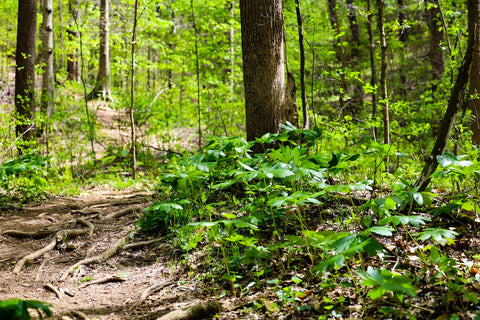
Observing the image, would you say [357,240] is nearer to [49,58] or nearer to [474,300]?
[474,300]

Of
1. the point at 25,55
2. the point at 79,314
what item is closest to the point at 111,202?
the point at 79,314

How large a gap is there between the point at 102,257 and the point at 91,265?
0.44ft

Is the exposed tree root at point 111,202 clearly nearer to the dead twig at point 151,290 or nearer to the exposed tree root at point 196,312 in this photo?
the dead twig at point 151,290

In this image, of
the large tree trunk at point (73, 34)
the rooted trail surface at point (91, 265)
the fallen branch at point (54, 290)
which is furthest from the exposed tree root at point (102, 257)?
the large tree trunk at point (73, 34)

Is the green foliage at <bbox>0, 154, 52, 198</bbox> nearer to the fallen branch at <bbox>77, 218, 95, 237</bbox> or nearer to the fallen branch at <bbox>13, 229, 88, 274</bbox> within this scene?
the fallen branch at <bbox>77, 218, 95, 237</bbox>

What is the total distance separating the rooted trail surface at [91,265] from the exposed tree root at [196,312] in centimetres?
25

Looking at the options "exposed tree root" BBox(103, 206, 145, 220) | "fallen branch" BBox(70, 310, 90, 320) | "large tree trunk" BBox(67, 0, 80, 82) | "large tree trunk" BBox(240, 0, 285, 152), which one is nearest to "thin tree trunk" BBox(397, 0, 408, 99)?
"large tree trunk" BBox(240, 0, 285, 152)

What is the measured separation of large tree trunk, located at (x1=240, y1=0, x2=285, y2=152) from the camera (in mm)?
5145

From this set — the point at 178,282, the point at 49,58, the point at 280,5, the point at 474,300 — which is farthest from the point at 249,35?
the point at 49,58

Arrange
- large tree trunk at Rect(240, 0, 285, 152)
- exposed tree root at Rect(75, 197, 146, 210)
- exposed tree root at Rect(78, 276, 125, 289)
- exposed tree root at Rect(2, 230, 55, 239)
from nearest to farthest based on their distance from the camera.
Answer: exposed tree root at Rect(78, 276, 125, 289) < exposed tree root at Rect(2, 230, 55, 239) < large tree trunk at Rect(240, 0, 285, 152) < exposed tree root at Rect(75, 197, 146, 210)

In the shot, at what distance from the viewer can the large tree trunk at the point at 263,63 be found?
514cm

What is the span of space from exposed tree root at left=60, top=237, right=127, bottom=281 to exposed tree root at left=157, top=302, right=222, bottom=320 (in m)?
1.65

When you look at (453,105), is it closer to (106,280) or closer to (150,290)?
(150,290)

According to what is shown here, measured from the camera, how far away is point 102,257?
397cm
